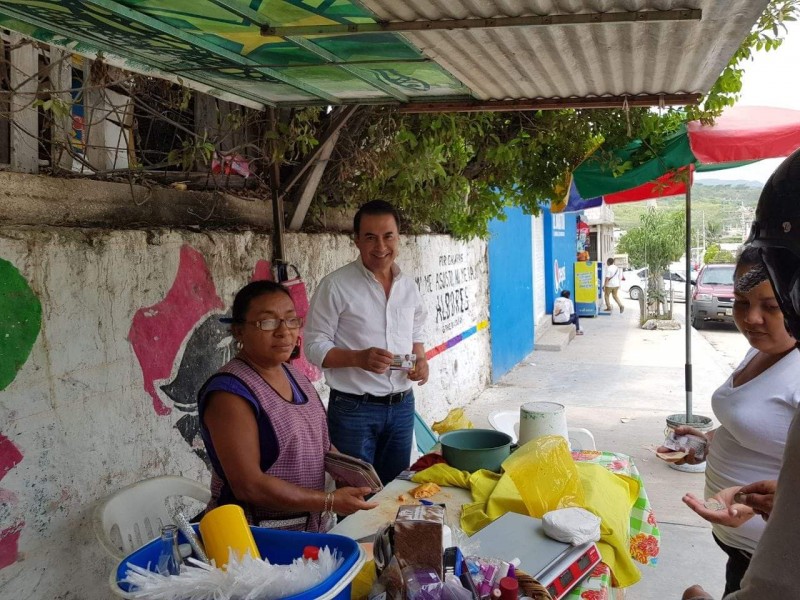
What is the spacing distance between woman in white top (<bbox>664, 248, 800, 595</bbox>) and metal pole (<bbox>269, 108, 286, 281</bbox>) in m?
2.60

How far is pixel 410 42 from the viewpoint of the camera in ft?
7.43

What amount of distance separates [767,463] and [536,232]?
39.6ft

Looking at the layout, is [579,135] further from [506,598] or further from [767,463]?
[506,598]

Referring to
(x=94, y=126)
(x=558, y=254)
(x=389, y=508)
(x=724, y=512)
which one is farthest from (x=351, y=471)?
(x=558, y=254)

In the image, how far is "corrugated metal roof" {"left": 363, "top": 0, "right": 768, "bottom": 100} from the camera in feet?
6.45

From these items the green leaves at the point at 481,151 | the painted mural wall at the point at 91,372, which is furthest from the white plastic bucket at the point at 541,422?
the green leaves at the point at 481,151

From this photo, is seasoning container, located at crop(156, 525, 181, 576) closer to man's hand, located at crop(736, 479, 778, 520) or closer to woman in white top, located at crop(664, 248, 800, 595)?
man's hand, located at crop(736, 479, 778, 520)

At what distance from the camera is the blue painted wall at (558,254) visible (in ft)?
49.3

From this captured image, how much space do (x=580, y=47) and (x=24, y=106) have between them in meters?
2.25

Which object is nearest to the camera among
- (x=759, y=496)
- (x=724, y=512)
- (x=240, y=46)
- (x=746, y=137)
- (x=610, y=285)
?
(x=759, y=496)

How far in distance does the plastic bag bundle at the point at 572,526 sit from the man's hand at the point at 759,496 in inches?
16.0

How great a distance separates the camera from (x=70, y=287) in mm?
2551

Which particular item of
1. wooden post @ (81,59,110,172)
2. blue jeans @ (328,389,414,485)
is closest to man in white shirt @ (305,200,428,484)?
blue jeans @ (328,389,414,485)

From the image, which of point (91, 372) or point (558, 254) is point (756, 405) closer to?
point (91, 372)
